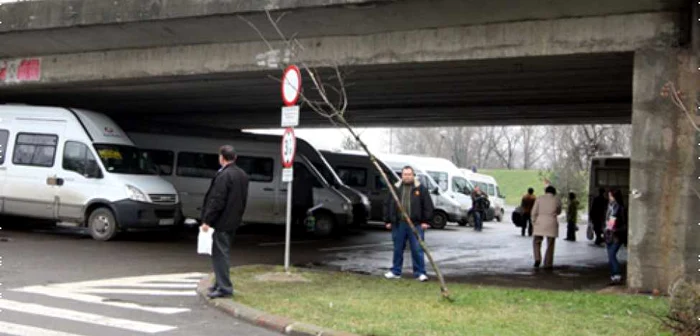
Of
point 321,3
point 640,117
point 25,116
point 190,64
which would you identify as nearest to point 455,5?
point 321,3

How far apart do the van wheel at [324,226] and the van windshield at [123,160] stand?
5.35 metres

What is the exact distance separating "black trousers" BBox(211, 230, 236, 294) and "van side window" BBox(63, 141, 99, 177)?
850 centimetres

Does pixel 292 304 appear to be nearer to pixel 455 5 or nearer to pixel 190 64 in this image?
pixel 455 5

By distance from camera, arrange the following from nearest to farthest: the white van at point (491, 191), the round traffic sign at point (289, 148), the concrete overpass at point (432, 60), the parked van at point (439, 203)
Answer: the concrete overpass at point (432, 60) → the round traffic sign at point (289, 148) → the parked van at point (439, 203) → the white van at point (491, 191)

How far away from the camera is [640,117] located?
10453mm

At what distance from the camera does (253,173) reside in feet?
68.8

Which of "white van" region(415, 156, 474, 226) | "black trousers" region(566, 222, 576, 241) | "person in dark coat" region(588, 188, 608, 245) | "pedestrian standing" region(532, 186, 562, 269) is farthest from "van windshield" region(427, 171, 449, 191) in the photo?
"pedestrian standing" region(532, 186, 562, 269)

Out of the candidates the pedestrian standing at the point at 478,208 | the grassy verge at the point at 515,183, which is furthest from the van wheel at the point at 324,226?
the grassy verge at the point at 515,183

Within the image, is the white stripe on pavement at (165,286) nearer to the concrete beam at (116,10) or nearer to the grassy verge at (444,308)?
the grassy verge at (444,308)

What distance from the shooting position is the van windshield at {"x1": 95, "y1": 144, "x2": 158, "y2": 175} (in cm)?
1628

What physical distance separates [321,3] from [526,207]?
15205 millimetres

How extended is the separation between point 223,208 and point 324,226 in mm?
12529

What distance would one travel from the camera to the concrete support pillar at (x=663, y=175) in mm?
10117

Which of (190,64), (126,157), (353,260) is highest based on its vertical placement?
(190,64)
